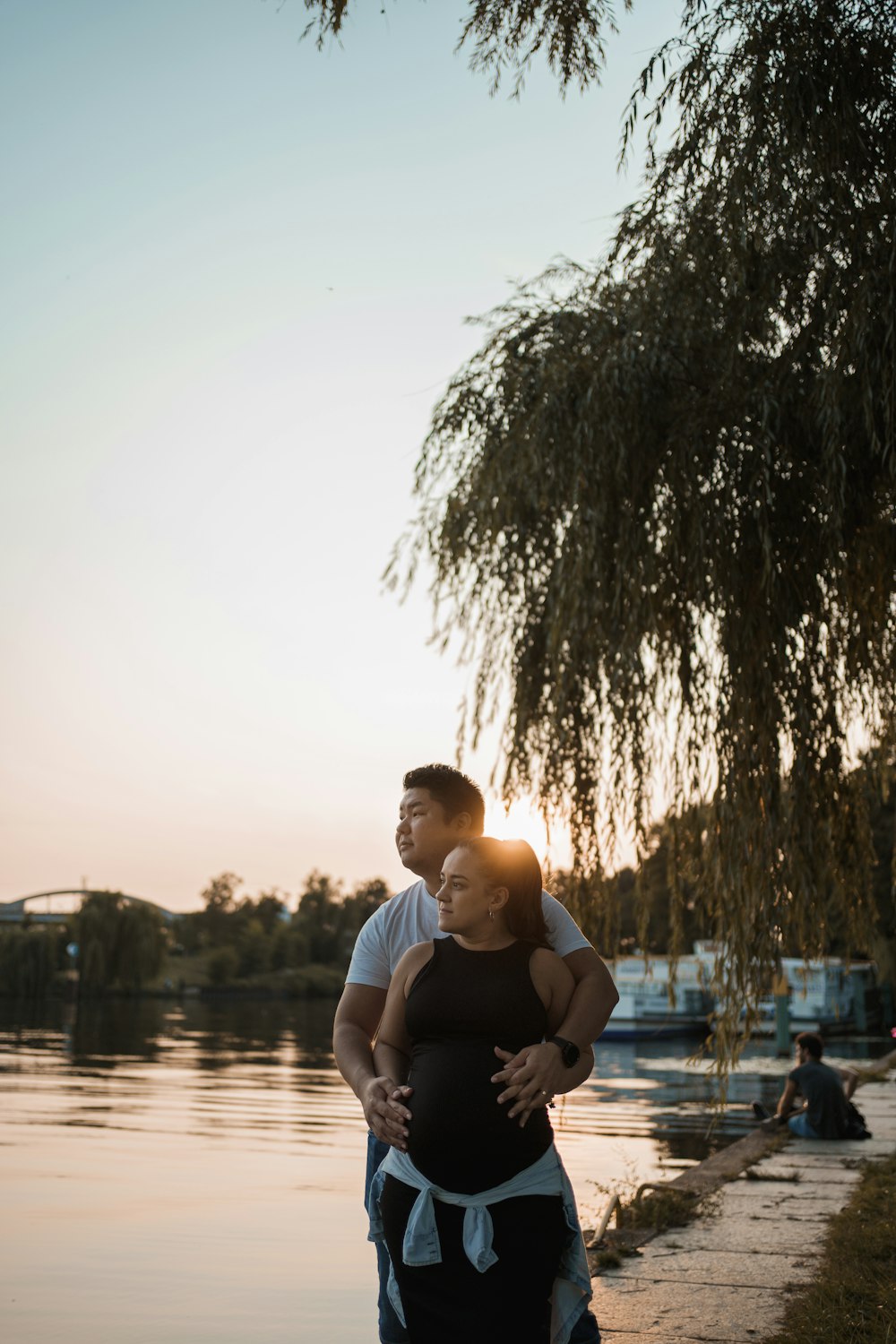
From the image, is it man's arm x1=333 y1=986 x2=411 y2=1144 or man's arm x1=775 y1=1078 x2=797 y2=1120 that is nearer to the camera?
man's arm x1=333 y1=986 x2=411 y2=1144

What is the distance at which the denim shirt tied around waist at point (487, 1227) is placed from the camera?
283 centimetres

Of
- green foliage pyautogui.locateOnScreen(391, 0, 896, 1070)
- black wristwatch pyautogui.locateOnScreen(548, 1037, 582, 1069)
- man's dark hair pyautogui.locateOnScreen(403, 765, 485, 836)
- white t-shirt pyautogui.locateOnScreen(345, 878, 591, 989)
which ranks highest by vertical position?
green foliage pyautogui.locateOnScreen(391, 0, 896, 1070)

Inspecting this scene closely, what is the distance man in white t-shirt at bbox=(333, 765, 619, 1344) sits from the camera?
2875 millimetres

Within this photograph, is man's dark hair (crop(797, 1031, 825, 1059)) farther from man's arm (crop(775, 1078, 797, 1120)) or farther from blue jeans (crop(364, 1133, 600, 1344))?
blue jeans (crop(364, 1133, 600, 1344))

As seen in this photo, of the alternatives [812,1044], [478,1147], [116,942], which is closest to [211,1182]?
[812,1044]

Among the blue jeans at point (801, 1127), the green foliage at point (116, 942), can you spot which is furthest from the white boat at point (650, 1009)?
the green foliage at point (116, 942)

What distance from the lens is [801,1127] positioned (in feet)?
38.0

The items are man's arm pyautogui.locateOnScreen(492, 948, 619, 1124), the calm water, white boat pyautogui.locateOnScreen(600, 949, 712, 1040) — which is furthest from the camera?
white boat pyautogui.locateOnScreen(600, 949, 712, 1040)

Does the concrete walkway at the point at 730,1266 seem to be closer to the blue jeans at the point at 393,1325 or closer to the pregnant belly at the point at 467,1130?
the blue jeans at the point at 393,1325

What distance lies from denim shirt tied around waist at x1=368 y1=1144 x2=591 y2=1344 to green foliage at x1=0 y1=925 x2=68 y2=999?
2483 inches

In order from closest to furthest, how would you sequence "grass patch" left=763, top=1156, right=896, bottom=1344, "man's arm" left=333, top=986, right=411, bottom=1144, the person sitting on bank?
"man's arm" left=333, top=986, right=411, bottom=1144
"grass patch" left=763, top=1156, right=896, bottom=1344
the person sitting on bank

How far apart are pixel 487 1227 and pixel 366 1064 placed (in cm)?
51

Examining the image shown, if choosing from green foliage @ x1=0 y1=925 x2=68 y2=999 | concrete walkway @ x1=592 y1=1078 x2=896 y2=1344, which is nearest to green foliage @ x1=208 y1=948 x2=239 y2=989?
green foliage @ x1=0 y1=925 x2=68 y2=999

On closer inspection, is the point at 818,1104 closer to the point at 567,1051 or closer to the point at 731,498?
the point at 731,498
